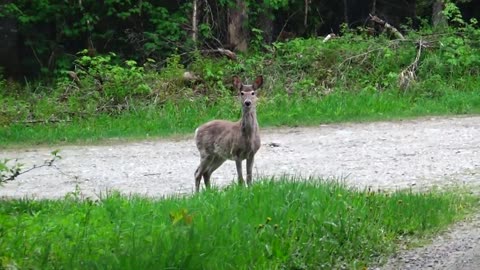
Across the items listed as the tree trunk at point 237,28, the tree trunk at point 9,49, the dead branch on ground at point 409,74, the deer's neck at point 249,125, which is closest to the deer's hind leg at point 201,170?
the deer's neck at point 249,125

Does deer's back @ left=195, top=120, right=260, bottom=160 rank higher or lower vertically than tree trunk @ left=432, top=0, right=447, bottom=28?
lower

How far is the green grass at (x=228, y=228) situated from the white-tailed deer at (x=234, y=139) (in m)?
1.74

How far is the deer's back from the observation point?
11664 millimetres

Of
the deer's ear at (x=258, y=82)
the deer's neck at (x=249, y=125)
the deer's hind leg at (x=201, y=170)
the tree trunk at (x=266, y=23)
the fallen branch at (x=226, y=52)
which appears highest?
the tree trunk at (x=266, y=23)

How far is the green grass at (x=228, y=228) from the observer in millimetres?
7375

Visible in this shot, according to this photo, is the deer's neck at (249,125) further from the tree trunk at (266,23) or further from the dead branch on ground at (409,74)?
the tree trunk at (266,23)

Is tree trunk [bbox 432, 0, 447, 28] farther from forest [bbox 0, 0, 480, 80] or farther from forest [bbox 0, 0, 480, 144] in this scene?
forest [bbox 0, 0, 480, 144]

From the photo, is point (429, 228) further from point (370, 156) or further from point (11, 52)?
point (11, 52)

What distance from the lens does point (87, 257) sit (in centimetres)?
729

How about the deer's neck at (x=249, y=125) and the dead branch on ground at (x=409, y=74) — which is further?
the dead branch on ground at (x=409, y=74)

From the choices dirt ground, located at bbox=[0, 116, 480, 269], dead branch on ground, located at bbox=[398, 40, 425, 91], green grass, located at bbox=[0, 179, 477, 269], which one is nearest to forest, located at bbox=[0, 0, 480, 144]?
dead branch on ground, located at bbox=[398, 40, 425, 91]

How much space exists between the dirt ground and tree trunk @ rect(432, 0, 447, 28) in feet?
20.0

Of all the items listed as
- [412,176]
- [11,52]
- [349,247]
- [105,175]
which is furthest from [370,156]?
[11,52]

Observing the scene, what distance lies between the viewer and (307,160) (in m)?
14.5
